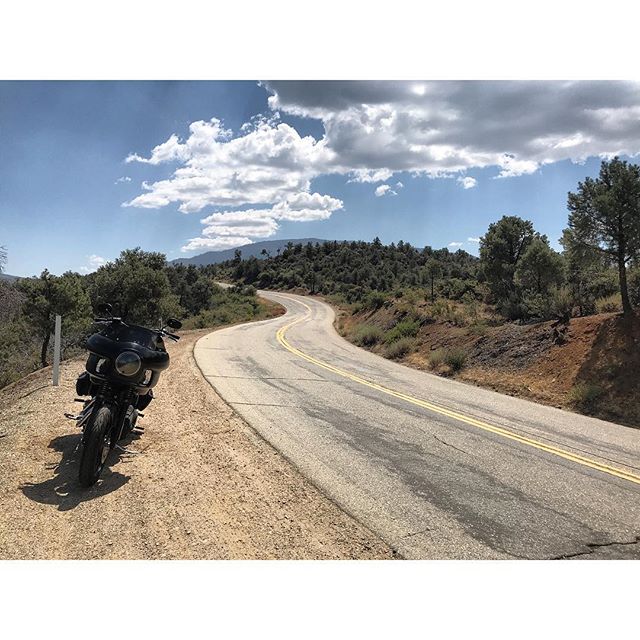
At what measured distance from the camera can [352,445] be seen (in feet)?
21.8

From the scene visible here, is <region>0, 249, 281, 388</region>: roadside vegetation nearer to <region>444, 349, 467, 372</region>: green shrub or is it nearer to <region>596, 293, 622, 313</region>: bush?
<region>444, 349, 467, 372</region>: green shrub

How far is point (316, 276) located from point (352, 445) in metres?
83.7

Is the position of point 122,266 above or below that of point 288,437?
above

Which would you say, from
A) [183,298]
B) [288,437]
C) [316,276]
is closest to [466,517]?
[288,437]

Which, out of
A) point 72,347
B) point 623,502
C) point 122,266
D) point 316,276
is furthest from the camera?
point 316,276

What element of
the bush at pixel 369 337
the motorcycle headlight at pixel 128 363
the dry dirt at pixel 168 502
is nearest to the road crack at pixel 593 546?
the dry dirt at pixel 168 502

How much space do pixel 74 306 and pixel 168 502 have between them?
21093mm

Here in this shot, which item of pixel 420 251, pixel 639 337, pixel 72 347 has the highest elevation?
pixel 420 251

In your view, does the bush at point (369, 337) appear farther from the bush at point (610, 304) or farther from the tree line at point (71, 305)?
the tree line at point (71, 305)

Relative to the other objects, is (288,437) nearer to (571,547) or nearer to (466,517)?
(466,517)

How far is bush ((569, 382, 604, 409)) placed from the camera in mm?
11141

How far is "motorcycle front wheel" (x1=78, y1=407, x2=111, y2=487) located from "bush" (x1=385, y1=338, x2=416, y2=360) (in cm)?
1589

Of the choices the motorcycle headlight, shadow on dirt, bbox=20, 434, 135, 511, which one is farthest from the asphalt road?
the motorcycle headlight
